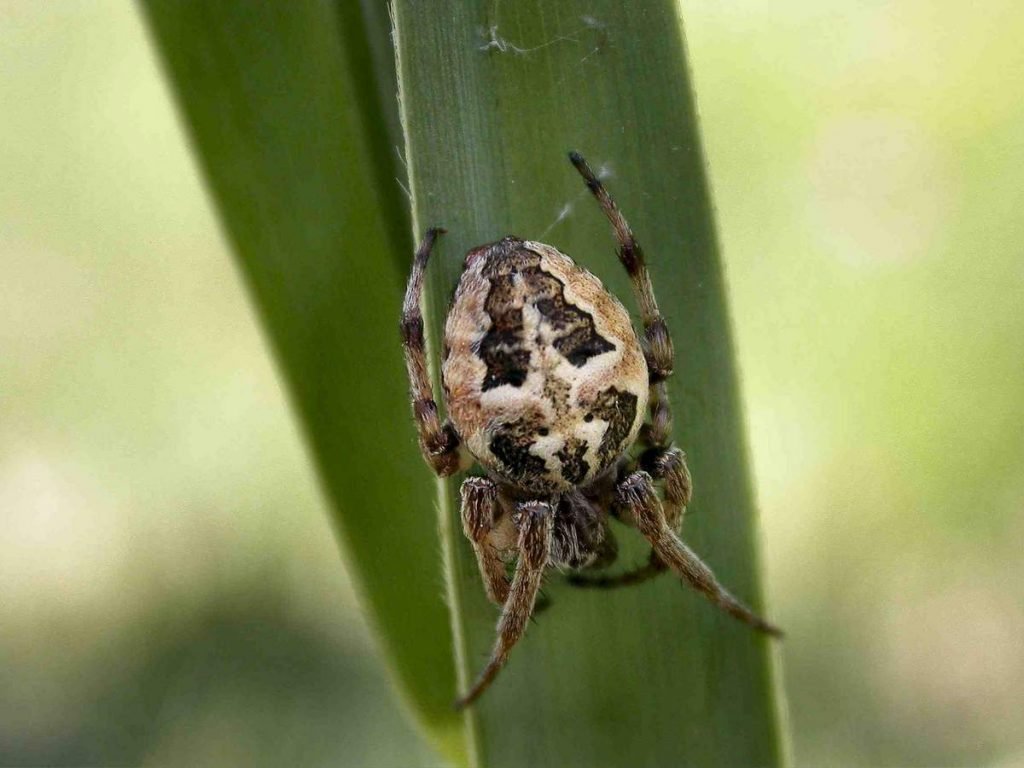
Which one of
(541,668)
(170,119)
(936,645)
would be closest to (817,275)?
(936,645)

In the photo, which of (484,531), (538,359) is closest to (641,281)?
(538,359)

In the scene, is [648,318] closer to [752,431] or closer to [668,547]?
[668,547]

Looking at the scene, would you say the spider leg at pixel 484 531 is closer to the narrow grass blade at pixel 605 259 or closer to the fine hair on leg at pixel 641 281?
the narrow grass blade at pixel 605 259

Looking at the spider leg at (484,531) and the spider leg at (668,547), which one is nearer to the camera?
the spider leg at (668,547)

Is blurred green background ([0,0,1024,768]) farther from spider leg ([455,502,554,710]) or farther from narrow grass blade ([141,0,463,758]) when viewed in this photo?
narrow grass blade ([141,0,463,758])

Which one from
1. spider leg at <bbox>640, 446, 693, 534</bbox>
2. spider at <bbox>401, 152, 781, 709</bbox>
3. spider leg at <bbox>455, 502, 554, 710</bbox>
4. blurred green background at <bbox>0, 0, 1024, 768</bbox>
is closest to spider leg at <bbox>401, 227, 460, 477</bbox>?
spider at <bbox>401, 152, 781, 709</bbox>

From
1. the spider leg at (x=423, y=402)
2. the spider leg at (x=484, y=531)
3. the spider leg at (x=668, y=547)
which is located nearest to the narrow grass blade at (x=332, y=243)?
the spider leg at (x=423, y=402)

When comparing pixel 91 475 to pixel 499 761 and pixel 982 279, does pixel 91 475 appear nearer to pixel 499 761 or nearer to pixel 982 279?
pixel 499 761

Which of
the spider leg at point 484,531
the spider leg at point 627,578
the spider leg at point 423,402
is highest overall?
the spider leg at point 423,402
